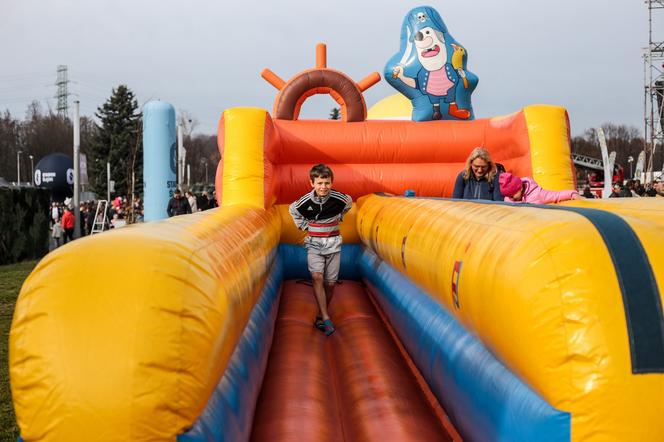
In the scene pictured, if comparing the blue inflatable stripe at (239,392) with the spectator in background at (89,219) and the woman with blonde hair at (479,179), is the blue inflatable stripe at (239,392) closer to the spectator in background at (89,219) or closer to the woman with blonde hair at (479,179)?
the woman with blonde hair at (479,179)

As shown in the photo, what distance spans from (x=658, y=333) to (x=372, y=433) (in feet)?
4.00

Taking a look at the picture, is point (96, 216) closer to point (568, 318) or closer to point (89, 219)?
point (89, 219)

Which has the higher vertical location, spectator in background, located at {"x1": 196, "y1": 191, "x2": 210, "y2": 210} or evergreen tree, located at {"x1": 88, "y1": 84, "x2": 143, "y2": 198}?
evergreen tree, located at {"x1": 88, "y1": 84, "x2": 143, "y2": 198}

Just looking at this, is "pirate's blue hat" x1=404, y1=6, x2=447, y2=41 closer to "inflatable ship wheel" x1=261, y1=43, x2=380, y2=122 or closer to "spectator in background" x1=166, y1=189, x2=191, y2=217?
"inflatable ship wheel" x1=261, y1=43, x2=380, y2=122

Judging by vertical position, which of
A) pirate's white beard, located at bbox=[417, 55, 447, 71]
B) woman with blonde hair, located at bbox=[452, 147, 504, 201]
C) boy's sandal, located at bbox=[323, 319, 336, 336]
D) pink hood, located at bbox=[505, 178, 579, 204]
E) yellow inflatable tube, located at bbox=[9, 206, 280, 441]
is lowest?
boy's sandal, located at bbox=[323, 319, 336, 336]

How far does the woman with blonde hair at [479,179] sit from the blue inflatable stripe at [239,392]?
1894 mm

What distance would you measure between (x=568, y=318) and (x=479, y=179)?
9.92 feet

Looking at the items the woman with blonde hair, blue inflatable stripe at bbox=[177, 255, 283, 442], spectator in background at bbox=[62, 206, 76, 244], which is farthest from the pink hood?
spectator in background at bbox=[62, 206, 76, 244]

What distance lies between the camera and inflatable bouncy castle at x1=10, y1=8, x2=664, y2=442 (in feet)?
4.52

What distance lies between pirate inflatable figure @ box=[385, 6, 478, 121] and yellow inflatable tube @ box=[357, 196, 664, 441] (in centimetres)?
489

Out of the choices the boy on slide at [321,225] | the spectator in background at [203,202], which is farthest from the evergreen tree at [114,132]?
the boy on slide at [321,225]

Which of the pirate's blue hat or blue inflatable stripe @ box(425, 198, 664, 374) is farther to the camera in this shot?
the pirate's blue hat

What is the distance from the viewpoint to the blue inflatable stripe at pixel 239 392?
1608mm

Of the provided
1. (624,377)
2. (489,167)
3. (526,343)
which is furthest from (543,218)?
(489,167)
